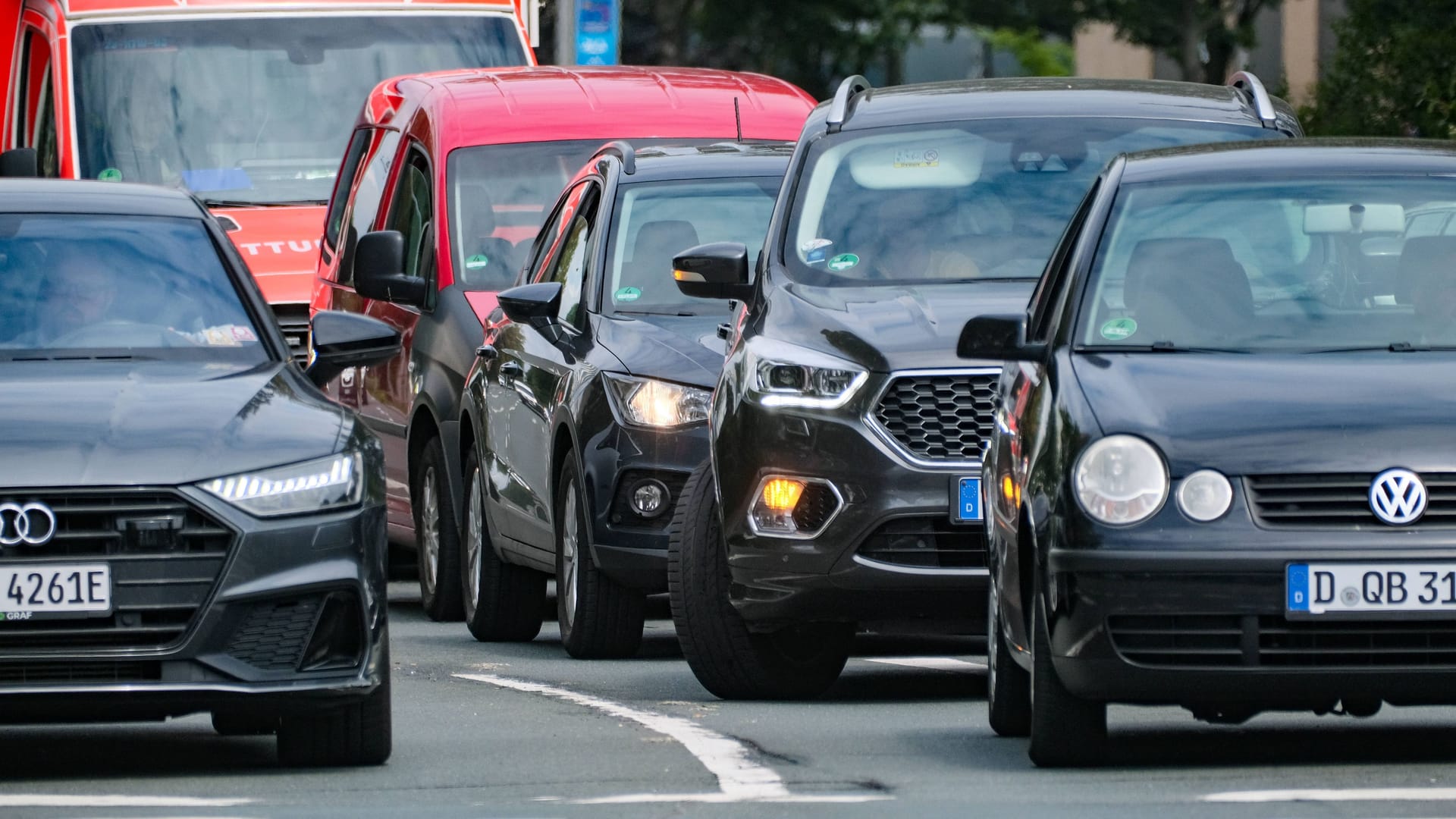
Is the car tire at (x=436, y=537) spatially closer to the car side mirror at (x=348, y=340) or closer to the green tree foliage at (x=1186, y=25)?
the car side mirror at (x=348, y=340)

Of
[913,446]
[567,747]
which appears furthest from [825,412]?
[567,747]

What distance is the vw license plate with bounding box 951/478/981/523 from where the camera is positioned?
33.3 feet

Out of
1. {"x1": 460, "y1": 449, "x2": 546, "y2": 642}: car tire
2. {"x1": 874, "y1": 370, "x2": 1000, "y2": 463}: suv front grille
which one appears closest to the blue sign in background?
{"x1": 460, "y1": 449, "x2": 546, "y2": 642}: car tire

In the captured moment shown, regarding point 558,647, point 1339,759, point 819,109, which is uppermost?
point 819,109

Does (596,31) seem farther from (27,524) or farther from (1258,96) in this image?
(27,524)

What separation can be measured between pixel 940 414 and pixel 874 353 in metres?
0.26

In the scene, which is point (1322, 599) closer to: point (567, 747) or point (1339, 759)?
point (1339, 759)

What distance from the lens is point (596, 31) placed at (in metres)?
26.0

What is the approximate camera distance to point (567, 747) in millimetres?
9312

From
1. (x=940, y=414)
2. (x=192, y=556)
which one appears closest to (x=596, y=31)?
(x=940, y=414)

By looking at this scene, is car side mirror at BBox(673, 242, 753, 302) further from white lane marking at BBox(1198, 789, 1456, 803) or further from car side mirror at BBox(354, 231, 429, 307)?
white lane marking at BBox(1198, 789, 1456, 803)

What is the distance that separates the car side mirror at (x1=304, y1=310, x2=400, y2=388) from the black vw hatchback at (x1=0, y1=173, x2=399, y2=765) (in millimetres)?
514

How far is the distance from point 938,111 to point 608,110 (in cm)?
410

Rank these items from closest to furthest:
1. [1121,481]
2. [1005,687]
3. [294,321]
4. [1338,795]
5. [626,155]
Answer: [1338,795], [1121,481], [1005,687], [626,155], [294,321]
